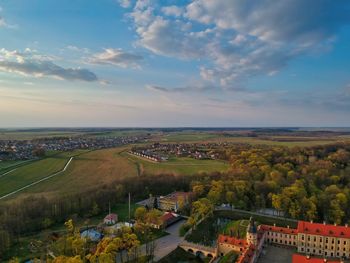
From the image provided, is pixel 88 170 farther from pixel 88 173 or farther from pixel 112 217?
pixel 112 217

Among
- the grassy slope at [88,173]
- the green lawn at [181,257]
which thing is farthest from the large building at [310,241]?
the grassy slope at [88,173]

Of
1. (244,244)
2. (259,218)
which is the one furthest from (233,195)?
(244,244)

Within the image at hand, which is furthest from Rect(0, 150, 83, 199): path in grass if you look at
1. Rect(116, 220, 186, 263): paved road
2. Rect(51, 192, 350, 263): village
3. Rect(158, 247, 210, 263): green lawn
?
Rect(158, 247, 210, 263): green lawn

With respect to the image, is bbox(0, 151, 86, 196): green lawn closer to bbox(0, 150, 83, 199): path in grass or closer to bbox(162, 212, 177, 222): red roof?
bbox(0, 150, 83, 199): path in grass

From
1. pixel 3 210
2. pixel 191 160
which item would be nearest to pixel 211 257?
pixel 3 210

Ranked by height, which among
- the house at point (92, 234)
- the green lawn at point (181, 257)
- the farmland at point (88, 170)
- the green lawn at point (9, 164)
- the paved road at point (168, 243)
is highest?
the green lawn at point (9, 164)

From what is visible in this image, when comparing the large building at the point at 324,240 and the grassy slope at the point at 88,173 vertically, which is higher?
the grassy slope at the point at 88,173

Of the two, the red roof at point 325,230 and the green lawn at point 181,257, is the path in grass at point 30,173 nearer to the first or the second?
the green lawn at point 181,257
